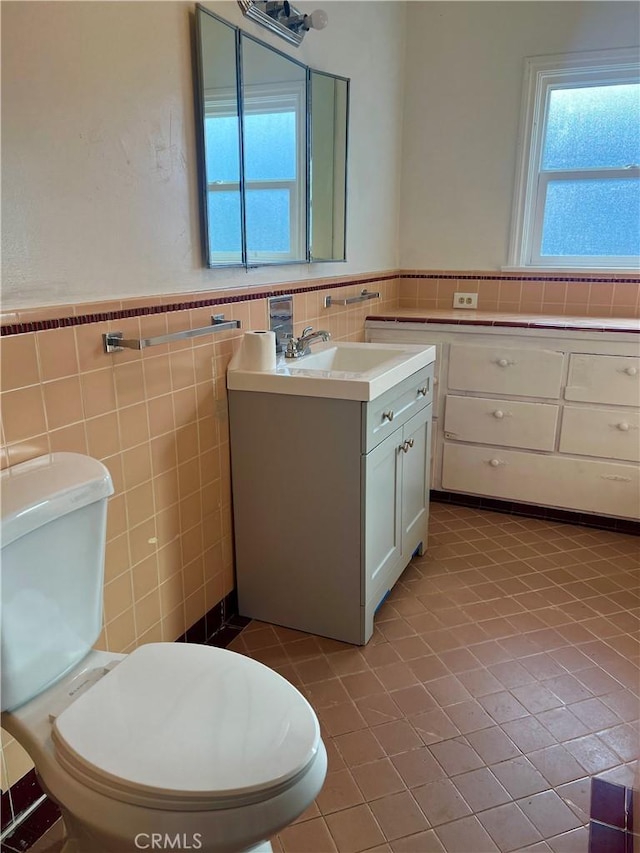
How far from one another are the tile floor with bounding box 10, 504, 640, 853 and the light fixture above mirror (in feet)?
6.36

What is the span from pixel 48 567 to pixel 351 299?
6.19 feet

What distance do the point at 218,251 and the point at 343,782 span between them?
1469 millimetres

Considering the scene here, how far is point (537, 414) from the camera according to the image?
2709mm

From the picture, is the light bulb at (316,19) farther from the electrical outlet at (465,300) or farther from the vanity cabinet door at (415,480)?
the electrical outlet at (465,300)

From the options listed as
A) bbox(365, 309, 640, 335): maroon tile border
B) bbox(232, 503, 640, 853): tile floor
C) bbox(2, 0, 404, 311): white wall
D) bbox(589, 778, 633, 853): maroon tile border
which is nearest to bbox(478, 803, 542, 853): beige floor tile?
bbox(232, 503, 640, 853): tile floor

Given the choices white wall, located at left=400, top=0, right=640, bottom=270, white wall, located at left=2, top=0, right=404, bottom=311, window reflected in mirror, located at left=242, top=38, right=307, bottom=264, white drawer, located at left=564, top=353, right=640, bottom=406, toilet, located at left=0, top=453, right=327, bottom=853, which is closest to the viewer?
toilet, located at left=0, top=453, right=327, bottom=853

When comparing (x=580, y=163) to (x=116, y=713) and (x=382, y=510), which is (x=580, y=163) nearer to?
(x=382, y=510)

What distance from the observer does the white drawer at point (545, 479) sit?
8.67 ft

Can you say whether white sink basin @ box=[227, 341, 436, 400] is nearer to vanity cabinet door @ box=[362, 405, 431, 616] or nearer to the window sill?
vanity cabinet door @ box=[362, 405, 431, 616]

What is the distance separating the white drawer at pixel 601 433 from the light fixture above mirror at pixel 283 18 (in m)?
1.82

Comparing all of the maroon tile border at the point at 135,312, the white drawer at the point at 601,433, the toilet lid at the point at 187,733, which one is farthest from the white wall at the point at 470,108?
the toilet lid at the point at 187,733

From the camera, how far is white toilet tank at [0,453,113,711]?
100cm

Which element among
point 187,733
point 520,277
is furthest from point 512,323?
point 187,733

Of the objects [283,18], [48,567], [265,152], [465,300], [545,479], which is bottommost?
[545,479]
